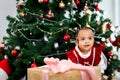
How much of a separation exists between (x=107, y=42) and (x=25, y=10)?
641 millimetres

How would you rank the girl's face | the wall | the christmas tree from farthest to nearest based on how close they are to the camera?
the wall, the christmas tree, the girl's face

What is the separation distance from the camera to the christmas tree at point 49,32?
1871 millimetres

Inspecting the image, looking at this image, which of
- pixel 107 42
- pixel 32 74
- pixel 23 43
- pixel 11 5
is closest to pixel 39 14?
pixel 23 43

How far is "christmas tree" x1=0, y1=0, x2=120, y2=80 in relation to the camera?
1.87 metres

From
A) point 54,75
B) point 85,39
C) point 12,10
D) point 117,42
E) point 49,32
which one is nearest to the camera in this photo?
point 54,75

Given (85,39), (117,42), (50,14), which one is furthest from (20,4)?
(117,42)

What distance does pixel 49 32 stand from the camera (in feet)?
6.12

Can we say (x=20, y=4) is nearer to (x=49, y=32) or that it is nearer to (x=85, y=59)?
(x=49, y=32)

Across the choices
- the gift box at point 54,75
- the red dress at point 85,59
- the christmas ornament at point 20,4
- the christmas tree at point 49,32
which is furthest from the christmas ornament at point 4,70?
the gift box at point 54,75

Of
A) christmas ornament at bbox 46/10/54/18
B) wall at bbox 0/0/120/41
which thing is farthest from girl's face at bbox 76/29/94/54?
wall at bbox 0/0/120/41

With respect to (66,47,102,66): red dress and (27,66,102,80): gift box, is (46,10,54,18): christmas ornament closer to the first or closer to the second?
(66,47,102,66): red dress

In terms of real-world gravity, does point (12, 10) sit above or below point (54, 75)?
above

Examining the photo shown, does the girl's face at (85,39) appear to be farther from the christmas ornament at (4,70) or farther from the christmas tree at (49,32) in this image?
the christmas ornament at (4,70)

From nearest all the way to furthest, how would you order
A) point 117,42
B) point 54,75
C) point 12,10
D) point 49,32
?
point 54,75 < point 49,32 < point 117,42 < point 12,10
